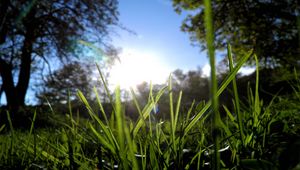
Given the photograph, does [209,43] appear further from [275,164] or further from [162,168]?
[162,168]

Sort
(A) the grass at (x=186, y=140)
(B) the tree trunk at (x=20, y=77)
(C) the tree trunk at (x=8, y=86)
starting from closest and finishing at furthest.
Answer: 1. (A) the grass at (x=186, y=140)
2. (B) the tree trunk at (x=20, y=77)
3. (C) the tree trunk at (x=8, y=86)

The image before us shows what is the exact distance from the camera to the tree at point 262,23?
37.5 feet

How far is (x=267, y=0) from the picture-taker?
1224 centimetres

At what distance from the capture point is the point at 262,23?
11898mm

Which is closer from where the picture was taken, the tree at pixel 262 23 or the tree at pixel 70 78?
the tree at pixel 262 23

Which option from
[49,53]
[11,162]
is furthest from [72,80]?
[11,162]

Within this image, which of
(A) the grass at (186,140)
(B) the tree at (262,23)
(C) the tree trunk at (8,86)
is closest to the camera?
(A) the grass at (186,140)

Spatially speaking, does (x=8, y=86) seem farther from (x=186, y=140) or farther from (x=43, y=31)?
(x=186, y=140)

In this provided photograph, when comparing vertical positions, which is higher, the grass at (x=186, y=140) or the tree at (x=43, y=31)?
the tree at (x=43, y=31)

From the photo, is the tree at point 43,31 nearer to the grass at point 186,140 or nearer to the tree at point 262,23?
the tree at point 262,23

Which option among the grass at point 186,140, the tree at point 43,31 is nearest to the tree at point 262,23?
the tree at point 43,31

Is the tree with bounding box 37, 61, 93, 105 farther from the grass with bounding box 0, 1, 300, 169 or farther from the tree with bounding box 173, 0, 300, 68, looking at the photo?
the grass with bounding box 0, 1, 300, 169

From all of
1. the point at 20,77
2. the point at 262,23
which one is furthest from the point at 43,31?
the point at 262,23

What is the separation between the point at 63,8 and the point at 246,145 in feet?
54.2
